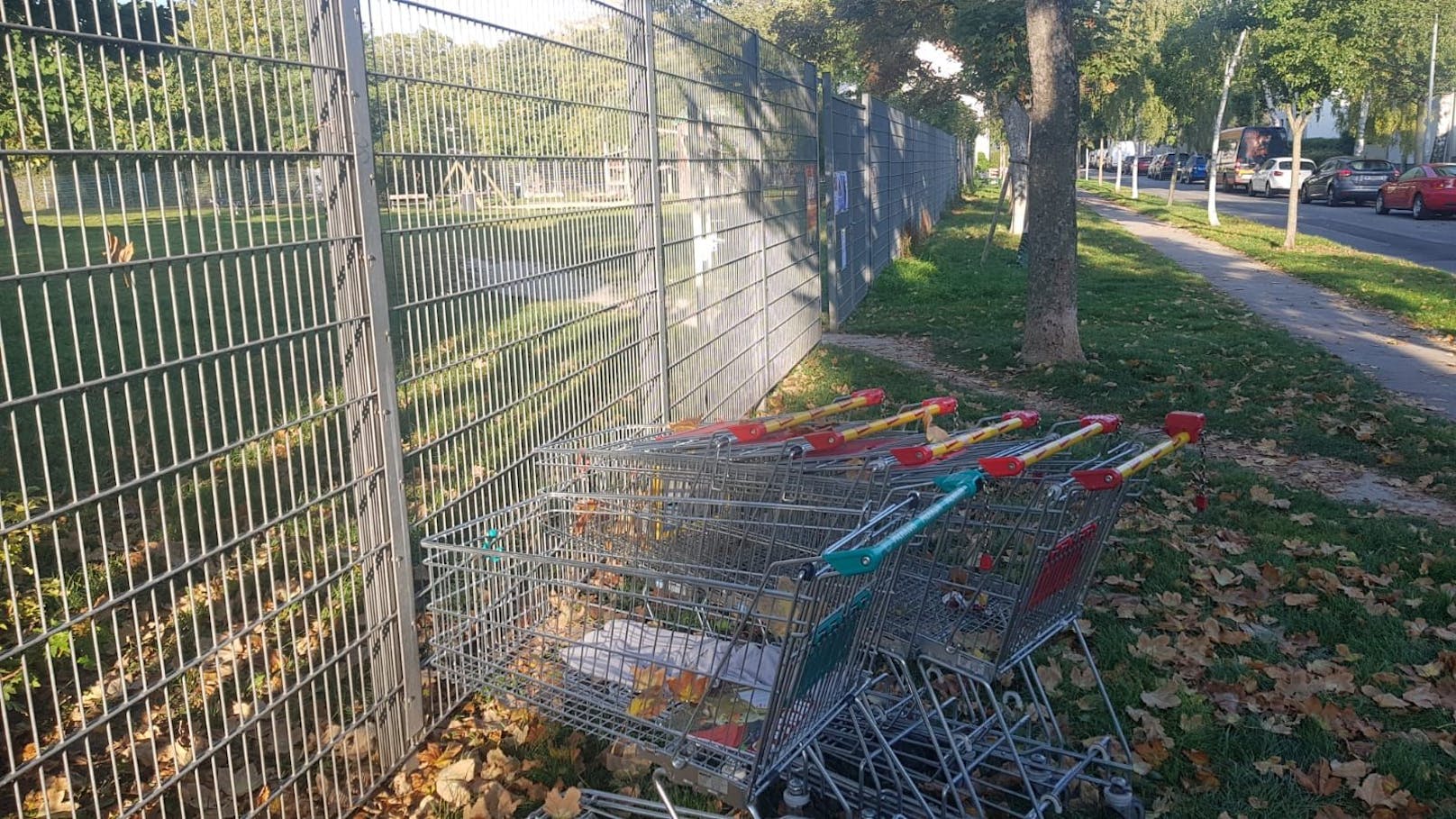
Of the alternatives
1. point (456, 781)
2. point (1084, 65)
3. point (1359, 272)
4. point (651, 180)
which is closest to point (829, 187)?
point (651, 180)

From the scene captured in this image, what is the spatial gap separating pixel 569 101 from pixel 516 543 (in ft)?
6.26

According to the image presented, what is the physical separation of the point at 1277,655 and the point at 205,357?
4210 millimetres

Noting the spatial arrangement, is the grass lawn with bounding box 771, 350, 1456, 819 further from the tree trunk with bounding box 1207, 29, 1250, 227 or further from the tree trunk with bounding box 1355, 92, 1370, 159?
the tree trunk with bounding box 1355, 92, 1370, 159

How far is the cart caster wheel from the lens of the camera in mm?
3580

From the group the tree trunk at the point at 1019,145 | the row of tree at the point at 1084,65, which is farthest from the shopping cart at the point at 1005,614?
the tree trunk at the point at 1019,145

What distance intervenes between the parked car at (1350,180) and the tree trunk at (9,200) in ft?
121

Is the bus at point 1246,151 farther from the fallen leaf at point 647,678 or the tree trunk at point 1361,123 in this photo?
the fallen leaf at point 647,678

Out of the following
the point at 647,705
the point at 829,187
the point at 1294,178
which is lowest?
the point at 647,705

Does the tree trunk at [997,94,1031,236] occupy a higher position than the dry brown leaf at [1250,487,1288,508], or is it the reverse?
the tree trunk at [997,94,1031,236]

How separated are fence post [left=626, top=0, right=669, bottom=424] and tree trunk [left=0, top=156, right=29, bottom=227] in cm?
359

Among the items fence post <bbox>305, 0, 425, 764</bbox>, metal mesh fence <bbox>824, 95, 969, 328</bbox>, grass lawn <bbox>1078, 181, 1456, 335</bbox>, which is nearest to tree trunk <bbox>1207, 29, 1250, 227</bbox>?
grass lawn <bbox>1078, 181, 1456, 335</bbox>

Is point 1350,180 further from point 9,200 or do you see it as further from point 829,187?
point 9,200

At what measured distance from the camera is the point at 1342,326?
12773mm

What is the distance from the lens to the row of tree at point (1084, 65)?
10.2 meters
